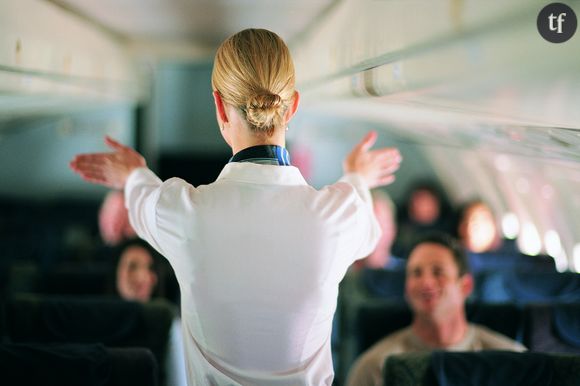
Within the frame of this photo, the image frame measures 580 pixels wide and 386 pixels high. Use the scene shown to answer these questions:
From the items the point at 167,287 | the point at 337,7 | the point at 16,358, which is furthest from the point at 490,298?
the point at 16,358

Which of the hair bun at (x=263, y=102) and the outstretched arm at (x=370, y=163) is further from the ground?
the hair bun at (x=263, y=102)

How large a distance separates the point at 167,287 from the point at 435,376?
13.2ft

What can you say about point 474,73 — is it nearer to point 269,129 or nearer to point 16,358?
point 269,129

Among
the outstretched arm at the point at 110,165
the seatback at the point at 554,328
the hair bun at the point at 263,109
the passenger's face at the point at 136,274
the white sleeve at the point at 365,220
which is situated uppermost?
the hair bun at the point at 263,109

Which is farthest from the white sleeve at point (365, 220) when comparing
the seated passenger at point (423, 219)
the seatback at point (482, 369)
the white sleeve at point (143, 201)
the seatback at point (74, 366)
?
the seated passenger at point (423, 219)

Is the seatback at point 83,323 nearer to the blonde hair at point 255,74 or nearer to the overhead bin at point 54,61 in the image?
the overhead bin at point 54,61

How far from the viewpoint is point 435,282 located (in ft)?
13.5

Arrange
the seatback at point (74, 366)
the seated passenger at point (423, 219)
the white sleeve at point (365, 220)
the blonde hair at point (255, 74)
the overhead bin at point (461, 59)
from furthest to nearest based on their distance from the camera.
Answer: the seated passenger at point (423, 219) < the overhead bin at point (461, 59) < the seatback at point (74, 366) < the white sleeve at point (365, 220) < the blonde hair at point (255, 74)

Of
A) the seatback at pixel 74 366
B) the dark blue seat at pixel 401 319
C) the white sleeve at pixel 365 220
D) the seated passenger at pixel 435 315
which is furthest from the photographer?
the dark blue seat at pixel 401 319

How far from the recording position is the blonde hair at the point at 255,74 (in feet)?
6.56

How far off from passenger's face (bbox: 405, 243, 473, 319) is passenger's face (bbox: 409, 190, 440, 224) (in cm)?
682

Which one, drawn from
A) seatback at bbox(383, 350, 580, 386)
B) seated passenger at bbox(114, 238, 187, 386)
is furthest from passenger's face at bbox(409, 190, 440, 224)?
seatback at bbox(383, 350, 580, 386)

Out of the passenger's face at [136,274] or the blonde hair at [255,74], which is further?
the passenger's face at [136,274]

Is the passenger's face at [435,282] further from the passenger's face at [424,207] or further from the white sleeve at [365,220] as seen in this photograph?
the passenger's face at [424,207]
